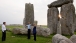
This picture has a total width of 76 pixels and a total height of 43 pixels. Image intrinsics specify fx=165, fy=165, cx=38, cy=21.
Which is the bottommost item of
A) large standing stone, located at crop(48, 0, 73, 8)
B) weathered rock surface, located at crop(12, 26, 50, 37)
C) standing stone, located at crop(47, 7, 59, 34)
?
weathered rock surface, located at crop(12, 26, 50, 37)

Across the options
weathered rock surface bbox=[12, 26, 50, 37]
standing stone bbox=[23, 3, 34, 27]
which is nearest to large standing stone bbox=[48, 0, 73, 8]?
standing stone bbox=[23, 3, 34, 27]

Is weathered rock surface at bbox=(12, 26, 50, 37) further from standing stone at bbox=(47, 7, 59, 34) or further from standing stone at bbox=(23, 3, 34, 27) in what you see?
standing stone at bbox=(47, 7, 59, 34)

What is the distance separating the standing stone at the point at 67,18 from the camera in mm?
21578

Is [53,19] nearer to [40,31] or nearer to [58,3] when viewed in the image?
[58,3]

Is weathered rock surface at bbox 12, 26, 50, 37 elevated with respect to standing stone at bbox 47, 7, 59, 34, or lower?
lower

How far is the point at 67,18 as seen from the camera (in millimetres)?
21969

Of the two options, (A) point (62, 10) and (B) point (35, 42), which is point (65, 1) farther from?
(B) point (35, 42)

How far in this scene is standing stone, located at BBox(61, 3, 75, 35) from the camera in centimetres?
2158

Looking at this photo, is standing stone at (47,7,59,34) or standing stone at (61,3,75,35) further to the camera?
standing stone at (47,7,59,34)

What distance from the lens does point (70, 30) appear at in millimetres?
21344

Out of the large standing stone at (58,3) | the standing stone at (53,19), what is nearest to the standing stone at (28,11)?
the standing stone at (53,19)

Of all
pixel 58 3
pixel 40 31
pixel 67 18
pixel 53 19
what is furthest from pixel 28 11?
pixel 67 18

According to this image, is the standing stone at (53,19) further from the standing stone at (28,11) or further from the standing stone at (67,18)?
the standing stone at (28,11)

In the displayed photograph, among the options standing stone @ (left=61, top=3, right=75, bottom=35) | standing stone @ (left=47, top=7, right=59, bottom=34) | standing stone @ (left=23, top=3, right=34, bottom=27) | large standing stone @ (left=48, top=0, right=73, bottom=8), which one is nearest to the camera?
standing stone @ (left=23, top=3, right=34, bottom=27)
